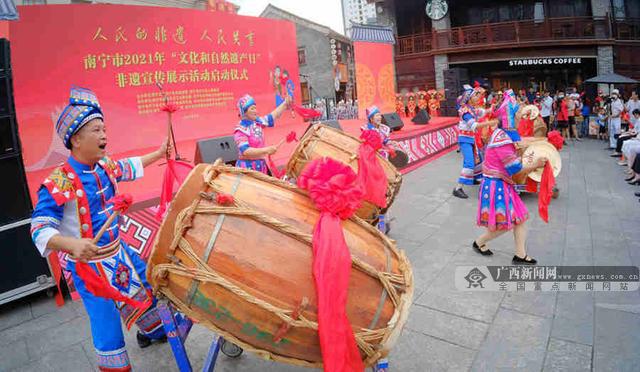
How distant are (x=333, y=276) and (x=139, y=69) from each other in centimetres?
837

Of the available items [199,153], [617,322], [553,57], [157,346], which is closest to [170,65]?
[199,153]

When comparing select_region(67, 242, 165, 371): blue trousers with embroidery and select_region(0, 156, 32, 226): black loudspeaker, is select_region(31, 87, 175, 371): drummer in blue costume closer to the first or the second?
select_region(67, 242, 165, 371): blue trousers with embroidery

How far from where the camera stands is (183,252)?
1.62 metres

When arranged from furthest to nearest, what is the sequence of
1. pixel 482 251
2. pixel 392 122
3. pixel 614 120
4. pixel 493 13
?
pixel 493 13 → pixel 614 120 → pixel 392 122 → pixel 482 251

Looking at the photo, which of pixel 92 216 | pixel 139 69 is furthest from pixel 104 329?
pixel 139 69

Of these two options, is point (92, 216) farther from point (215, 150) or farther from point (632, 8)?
point (632, 8)

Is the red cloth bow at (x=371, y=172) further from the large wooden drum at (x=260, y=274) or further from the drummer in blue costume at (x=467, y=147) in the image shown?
the drummer in blue costume at (x=467, y=147)

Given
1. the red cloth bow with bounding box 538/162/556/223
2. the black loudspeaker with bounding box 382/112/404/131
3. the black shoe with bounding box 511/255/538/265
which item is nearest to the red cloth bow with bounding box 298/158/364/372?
the red cloth bow with bounding box 538/162/556/223

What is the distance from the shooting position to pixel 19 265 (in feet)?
11.6

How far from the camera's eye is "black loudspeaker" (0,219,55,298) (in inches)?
136

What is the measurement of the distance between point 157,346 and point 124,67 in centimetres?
702

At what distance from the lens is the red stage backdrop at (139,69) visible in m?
7.02

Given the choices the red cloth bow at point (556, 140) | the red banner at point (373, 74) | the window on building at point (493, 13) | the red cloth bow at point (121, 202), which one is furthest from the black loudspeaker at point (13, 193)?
the window on building at point (493, 13)

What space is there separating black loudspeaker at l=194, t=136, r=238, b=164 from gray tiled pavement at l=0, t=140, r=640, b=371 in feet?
7.77
